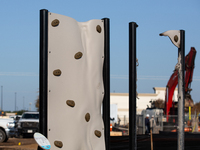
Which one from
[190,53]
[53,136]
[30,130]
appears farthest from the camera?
[190,53]

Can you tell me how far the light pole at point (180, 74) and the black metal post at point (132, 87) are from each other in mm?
482

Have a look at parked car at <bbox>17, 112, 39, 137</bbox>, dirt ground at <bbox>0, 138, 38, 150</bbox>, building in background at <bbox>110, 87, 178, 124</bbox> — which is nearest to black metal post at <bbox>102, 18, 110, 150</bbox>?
dirt ground at <bbox>0, 138, 38, 150</bbox>

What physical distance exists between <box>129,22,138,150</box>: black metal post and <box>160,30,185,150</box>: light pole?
482mm

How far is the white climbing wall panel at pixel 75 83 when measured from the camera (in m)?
4.03

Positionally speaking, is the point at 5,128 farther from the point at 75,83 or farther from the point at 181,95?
the point at 75,83

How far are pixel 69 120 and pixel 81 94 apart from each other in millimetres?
331

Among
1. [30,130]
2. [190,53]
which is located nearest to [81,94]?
[30,130]

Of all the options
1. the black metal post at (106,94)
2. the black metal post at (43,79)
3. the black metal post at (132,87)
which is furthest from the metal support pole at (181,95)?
the black metal post at (43,79)

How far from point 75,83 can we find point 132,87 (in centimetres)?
79

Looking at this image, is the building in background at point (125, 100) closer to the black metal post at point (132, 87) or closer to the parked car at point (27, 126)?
the parked car at point (27, 126)

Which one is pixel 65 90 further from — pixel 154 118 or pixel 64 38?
pixel 154 118

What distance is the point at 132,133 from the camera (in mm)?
4523

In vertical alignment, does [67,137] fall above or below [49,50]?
below

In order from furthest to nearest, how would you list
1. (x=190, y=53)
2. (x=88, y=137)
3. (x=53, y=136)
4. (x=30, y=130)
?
(x=190, y=53), (x=30, y=130), (x=88, y=137), (x=53, y=136)
